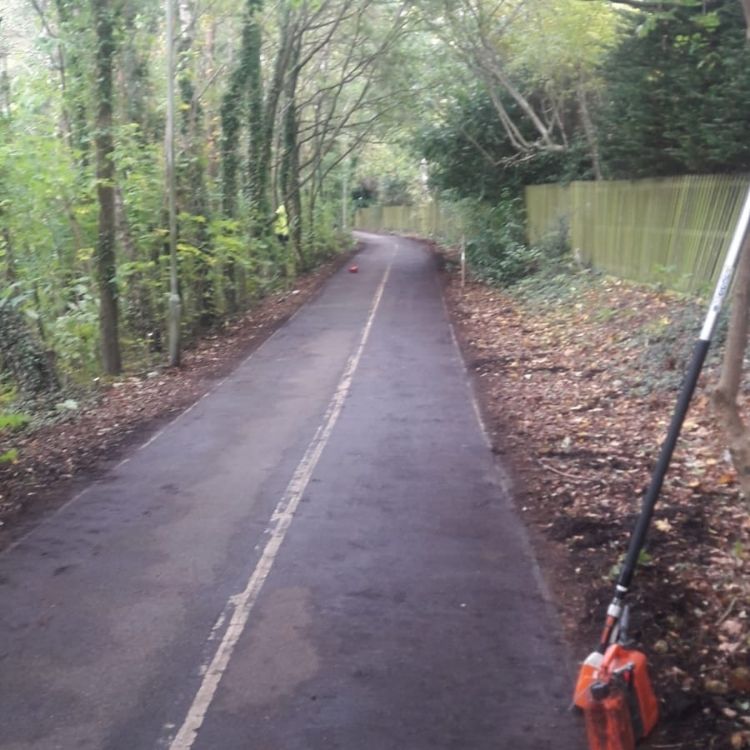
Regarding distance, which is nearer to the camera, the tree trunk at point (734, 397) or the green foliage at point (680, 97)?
the tree trunk at point (734, 397)

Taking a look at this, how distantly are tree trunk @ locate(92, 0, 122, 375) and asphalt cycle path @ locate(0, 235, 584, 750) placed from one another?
6.53 meters

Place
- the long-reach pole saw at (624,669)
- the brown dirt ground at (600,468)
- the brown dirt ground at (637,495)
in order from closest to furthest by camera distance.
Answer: the long-reach pole saw at (624,669) → the brown dirt ground at (637,495) → the brown dirt ground at (600,468)

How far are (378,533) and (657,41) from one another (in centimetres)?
1221

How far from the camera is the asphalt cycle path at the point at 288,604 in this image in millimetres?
4980

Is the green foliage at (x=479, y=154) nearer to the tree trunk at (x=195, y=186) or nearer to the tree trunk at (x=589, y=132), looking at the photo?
the tree trunk at (x=589, y=132)

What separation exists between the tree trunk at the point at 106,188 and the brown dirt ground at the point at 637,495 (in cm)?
668

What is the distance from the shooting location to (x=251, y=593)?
21.9ft

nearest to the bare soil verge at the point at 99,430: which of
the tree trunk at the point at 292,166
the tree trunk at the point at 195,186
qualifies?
the tree trunk at the point at 195,186

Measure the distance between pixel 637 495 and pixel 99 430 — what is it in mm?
7251

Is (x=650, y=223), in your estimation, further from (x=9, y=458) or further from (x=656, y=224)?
(x=9, y=458)

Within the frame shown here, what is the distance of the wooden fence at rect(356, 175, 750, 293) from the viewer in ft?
49.6

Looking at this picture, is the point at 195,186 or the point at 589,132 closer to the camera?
the point at 195,186

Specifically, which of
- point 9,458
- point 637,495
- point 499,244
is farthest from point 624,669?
point 499,244

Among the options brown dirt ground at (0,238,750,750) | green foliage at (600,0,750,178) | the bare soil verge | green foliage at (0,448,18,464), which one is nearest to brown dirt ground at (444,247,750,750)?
brown dirt ground at (0,238,750,750)
